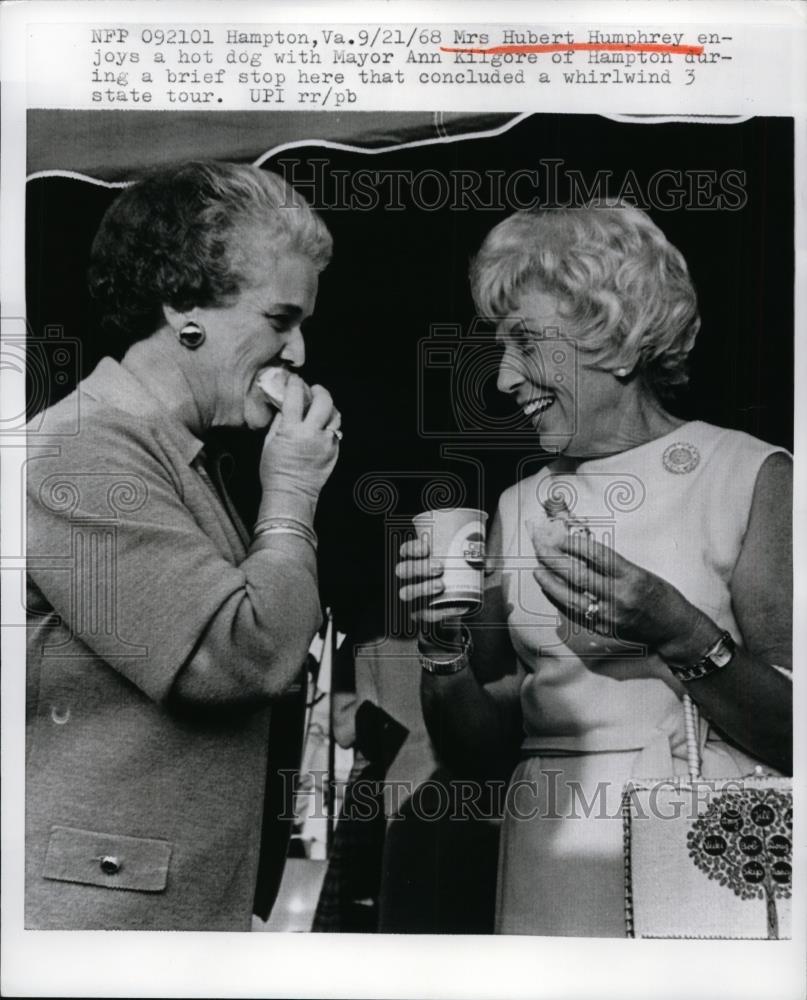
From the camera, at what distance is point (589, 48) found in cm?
354

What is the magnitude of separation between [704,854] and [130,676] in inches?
64.8

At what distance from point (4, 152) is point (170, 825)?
6.31 ft

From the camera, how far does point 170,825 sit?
3.39 meters

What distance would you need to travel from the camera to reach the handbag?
346 cm

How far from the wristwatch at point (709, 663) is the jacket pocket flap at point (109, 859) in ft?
4.83

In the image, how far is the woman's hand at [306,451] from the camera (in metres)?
3.50

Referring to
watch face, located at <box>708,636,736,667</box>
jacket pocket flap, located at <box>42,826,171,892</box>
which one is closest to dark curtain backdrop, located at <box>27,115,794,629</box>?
watch face, located at <box>708,636,736,667</box>

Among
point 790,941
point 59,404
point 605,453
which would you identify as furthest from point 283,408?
point 790,941

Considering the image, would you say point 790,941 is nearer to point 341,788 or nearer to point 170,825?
point 341,788

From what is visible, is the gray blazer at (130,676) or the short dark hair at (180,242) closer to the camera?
the gray blazer at (130,676)
